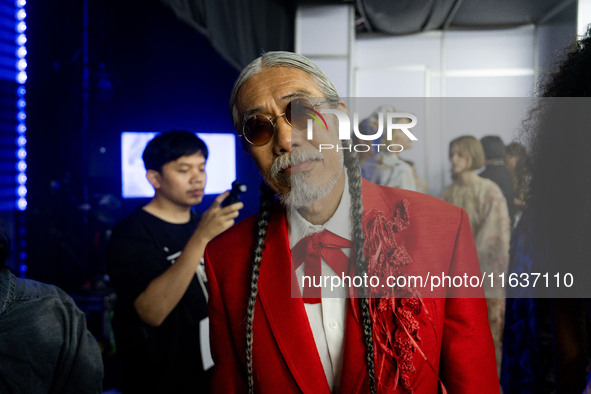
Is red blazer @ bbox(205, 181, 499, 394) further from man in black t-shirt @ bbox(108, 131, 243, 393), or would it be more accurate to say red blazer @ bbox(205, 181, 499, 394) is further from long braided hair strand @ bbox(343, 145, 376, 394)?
man in black t-shirt @ bbox(108, 131, 243, 393)

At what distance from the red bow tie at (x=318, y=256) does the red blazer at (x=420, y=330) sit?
0.03m

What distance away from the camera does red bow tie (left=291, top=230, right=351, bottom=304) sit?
1.03 m

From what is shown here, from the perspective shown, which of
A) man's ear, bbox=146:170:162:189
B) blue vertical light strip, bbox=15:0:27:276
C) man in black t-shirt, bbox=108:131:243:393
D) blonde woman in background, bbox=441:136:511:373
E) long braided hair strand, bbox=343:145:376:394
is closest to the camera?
long braided hair strand, bbox=343:145:376:394

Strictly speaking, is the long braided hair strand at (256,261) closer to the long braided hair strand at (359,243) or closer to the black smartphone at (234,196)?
the long braided hair strand at (359,243)

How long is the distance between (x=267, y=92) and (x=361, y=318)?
58 centimetres

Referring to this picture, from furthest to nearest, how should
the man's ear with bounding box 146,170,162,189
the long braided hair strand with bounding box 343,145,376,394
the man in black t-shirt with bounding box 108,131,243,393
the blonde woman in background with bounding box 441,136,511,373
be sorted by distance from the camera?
1. the man's ear with bounding box 146,170,162,189
2. the man in black t-shirt with bounding box 108,131,243,393
3. the blonde woman in background with bounding box 441,136,511,373
4. the long braided hair strand with bounding box 343,145,376,394

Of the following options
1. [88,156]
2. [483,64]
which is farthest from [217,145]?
[483,64]

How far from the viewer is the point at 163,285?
179cm

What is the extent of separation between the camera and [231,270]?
1108 mm

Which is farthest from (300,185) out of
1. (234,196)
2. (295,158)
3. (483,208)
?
(234,196)

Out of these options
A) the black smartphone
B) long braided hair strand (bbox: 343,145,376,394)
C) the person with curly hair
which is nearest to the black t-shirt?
the black smartphone

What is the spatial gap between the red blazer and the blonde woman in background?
0.15m

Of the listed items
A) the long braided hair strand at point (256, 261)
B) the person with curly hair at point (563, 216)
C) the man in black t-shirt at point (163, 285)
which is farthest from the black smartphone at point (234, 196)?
the person with curly hair at point (563, 216)

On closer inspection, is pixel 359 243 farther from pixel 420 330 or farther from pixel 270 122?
pixel 270 122
